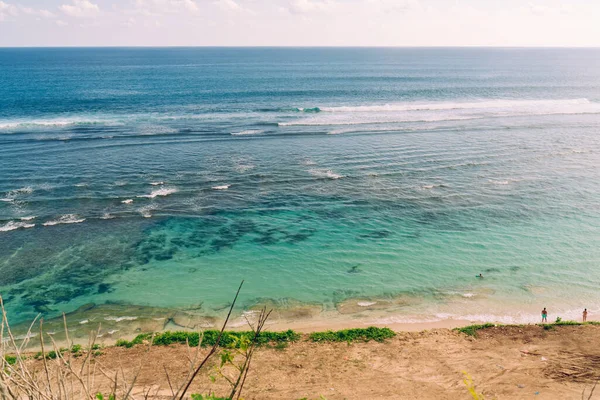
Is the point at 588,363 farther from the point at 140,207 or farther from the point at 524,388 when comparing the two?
the point at 140,207

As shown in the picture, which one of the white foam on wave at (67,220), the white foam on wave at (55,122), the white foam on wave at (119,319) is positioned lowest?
the white foam on wave at (119,319)

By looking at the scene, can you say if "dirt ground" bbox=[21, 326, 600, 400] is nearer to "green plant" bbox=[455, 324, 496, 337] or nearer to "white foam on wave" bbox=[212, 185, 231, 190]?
"green plant" bbox=[455, 324, 496, 337]

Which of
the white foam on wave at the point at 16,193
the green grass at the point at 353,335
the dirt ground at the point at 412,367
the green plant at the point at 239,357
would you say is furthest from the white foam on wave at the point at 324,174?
the white foam on wave at the point at 16,193

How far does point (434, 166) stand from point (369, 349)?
31.8m

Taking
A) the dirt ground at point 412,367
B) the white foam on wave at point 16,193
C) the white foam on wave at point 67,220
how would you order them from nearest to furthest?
the dirt ground at point 412,367
the white foam on wave at point 67,220
the white foam on wave at point 16,193

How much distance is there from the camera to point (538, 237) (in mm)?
32469

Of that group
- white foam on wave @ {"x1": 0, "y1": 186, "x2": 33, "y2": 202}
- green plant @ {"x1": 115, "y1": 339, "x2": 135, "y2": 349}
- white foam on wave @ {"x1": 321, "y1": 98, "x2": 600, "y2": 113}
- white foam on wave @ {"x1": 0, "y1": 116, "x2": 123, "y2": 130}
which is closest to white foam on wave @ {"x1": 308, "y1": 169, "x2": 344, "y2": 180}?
green plant @ {"x1": 115, "y1": 339, "x2": 135, "y2": 349}

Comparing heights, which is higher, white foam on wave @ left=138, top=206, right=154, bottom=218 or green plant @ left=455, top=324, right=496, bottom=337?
white foam on wave @ left=138, top=206, right=154, bottom=218

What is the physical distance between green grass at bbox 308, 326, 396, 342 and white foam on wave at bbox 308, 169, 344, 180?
945 inches

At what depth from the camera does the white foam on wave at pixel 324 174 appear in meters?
44.0

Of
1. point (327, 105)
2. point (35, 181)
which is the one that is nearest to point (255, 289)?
point (35, 181)

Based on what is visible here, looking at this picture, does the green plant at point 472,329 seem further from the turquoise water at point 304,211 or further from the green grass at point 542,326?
the turquoise water at point 304,211

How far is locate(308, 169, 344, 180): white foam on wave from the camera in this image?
44000 mm

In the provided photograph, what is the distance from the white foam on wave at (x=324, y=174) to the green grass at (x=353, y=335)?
24.0 meters
